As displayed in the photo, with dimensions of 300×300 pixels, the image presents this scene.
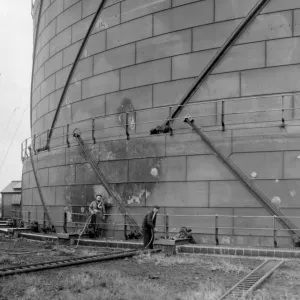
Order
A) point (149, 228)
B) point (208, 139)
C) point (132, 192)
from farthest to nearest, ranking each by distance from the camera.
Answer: point (132, 192)
point (208, 139)
point (149, 228)

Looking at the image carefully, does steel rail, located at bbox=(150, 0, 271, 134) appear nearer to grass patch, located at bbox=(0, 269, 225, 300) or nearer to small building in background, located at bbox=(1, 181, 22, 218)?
grass patch, located at bbox=(0, 269, 225, 300)

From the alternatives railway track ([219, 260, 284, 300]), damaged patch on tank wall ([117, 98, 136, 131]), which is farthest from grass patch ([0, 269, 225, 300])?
damaged patch on tank wall ([117, 98, 136, 131])

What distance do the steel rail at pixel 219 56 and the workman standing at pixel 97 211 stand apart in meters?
3.51

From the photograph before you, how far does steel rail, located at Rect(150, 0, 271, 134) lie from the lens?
605 inches

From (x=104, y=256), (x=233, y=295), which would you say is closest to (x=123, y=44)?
(x=104, y=256)

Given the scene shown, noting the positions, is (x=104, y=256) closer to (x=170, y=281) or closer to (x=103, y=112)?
(x=170, y=281)

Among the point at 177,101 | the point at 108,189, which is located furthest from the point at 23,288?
the point at 177,101

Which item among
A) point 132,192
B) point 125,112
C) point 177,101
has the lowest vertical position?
point 132,192

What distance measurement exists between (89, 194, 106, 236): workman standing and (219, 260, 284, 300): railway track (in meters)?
7.09

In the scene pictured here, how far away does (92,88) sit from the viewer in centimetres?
1916

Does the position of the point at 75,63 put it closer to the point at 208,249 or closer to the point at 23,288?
the point at 208,249

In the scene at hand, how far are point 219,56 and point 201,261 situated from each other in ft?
21.5

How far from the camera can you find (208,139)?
15656 mm

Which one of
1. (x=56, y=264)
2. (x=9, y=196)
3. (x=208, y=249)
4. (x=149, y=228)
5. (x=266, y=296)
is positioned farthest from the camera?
(x=9, y=196)
